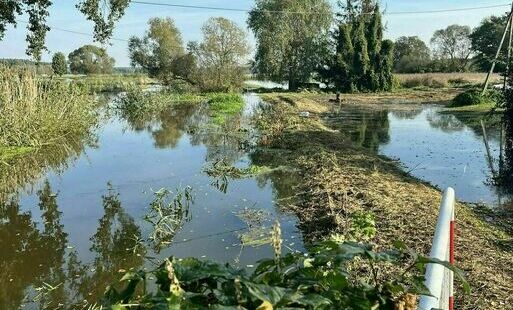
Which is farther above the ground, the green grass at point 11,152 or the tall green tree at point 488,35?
the tall green tree at point 488,35

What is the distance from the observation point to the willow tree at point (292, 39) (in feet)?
152

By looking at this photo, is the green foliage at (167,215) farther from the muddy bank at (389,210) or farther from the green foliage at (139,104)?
the green foliage at (139,104)

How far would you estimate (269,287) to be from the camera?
1003 mm

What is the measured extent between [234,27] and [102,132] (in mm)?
27015

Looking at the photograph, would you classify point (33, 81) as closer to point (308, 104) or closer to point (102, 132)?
point (102, 132)

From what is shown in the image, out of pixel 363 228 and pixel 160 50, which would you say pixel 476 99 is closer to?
pixel 363 228

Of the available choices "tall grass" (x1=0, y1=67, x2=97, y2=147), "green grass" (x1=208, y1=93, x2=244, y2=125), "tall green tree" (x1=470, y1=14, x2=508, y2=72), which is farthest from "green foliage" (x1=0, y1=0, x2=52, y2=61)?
"tall green tree" (x1=470, y1=14, x2=508, y2=72)

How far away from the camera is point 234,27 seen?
4534 centimetres

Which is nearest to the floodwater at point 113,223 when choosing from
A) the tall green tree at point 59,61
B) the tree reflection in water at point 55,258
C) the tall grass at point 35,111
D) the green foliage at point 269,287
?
the tree reflection in water at point 55,258

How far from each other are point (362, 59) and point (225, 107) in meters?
18.2

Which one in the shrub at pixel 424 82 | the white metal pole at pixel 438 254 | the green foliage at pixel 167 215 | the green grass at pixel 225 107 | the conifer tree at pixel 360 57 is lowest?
the green foliage at pixel 167 215

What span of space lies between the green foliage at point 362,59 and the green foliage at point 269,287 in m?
42.4

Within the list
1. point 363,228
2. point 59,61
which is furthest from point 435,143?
point 59,61

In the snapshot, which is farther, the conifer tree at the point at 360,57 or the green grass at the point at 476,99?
the conifer tree at the point at 360,57
